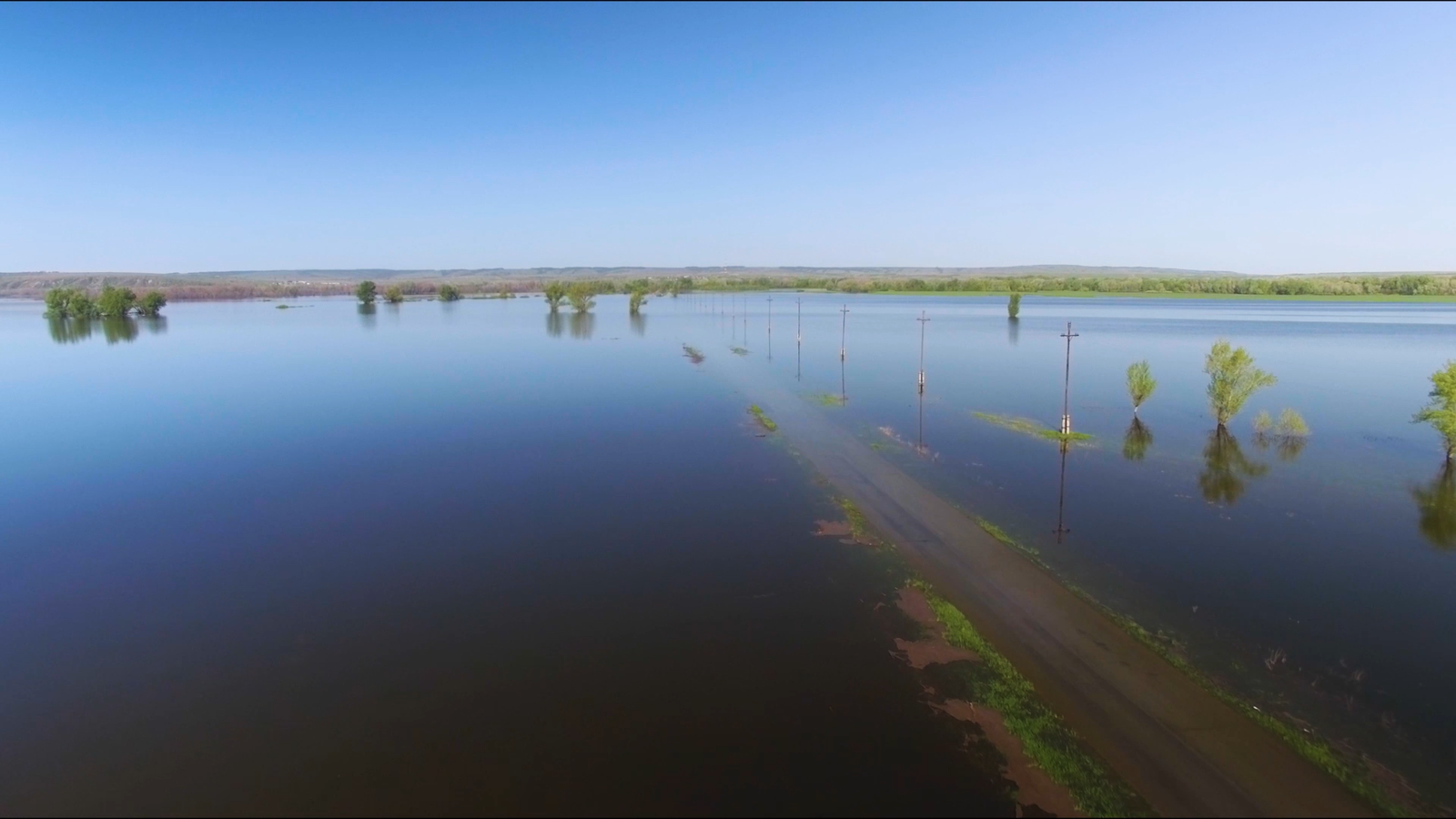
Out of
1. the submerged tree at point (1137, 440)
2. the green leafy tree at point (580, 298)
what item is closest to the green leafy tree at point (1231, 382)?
the submerged tree at point (1137, 440)

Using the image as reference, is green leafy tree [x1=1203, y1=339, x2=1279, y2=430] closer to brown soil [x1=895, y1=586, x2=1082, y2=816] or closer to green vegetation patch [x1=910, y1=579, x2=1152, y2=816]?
brown soil [x1=895, y1=586, x2=1082, y2=816]

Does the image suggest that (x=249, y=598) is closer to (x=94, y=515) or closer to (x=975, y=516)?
(x=94, y=515)

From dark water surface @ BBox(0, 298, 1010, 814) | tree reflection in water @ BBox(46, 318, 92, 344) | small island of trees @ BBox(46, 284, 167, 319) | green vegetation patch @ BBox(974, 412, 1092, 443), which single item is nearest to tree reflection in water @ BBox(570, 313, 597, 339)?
dark water surface @ BBox(0, 298, 1010, 814)

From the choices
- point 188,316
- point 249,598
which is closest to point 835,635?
point 249,598

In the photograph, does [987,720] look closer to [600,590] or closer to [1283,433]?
[600,590]

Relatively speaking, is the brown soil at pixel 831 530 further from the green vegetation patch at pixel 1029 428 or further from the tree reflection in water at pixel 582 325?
the tree reflection in water at pixel 582 325

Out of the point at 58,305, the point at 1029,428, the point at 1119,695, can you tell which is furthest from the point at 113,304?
the point at 1119,695

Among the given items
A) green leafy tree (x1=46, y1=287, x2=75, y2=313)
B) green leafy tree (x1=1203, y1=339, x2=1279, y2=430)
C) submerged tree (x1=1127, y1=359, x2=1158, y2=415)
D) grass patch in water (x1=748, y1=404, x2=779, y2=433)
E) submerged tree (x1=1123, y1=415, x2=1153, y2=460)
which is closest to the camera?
submerged tree (x1=1123, y1=415, x2=1153, y2=460)
